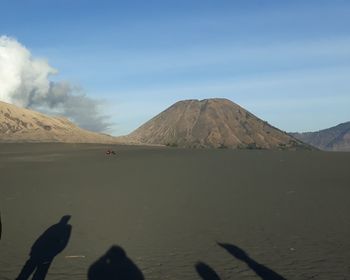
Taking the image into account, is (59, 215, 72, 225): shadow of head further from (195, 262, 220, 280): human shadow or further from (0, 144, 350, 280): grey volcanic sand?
(195, 262, 220, 280): human shadow

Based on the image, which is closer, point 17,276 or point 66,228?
point 17,276

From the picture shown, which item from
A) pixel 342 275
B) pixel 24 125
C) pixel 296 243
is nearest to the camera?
pixel 342 275

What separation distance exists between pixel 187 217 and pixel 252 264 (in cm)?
574

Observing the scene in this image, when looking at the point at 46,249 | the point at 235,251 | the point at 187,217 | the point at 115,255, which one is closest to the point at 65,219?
the point at 187,217

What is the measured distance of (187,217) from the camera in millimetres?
15445

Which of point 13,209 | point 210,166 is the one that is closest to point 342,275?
point 13,209

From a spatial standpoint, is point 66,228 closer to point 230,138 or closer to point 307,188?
point 307,188

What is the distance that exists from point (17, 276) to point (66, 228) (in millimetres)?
4697

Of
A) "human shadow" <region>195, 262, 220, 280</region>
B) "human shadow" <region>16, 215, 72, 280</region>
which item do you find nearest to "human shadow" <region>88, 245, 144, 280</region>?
"human shadow" <region>16, 215, 72, 280</region>

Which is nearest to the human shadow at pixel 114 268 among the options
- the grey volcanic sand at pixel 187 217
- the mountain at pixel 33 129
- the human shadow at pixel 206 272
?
the grey volcanic sand at pixel 187 217

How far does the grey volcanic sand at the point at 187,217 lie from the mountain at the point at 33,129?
3264 cm

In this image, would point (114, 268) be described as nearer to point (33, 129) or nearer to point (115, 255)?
point (115, 255)

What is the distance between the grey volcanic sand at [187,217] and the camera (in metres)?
10.1

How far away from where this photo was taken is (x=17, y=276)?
934cm
